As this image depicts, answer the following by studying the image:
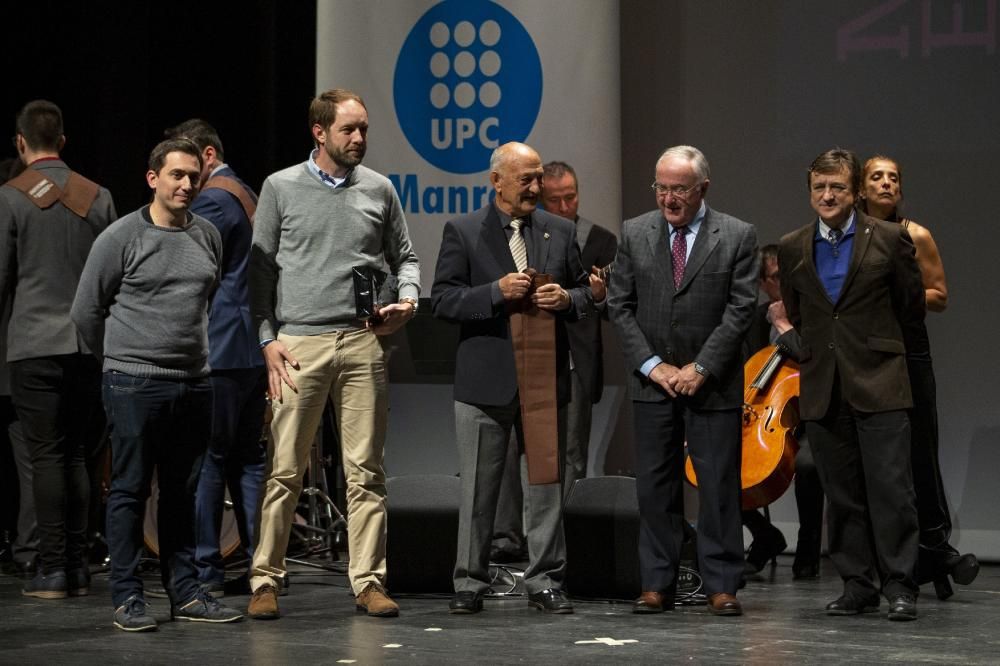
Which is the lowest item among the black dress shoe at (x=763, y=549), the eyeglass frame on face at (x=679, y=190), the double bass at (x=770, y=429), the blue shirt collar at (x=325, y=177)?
the black dress shoe at (x=763, y=549)

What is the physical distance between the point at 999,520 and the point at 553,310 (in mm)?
2818

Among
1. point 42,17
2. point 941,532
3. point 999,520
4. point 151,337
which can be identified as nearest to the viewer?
point 151,337

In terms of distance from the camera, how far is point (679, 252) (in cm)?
534

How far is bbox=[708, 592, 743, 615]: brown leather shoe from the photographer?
5.19 meters

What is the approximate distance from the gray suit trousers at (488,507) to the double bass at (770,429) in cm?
91

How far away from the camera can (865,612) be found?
17.3ft

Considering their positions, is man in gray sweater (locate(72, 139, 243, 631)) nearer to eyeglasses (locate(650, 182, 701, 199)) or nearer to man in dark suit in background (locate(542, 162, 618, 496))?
eyeglasses (locate(650, 182, 701, 199))

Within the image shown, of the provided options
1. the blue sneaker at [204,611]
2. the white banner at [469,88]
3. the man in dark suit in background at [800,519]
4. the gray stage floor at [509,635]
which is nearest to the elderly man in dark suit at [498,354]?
the gray stage floor at [509,635]

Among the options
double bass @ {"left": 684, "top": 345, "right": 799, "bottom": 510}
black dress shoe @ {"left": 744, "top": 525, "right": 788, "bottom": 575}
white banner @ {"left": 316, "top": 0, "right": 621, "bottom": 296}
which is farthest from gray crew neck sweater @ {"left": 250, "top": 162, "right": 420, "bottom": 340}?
black dress shoe @ {"left": 744, "top": 525, "right": 788, "bottom": 575}

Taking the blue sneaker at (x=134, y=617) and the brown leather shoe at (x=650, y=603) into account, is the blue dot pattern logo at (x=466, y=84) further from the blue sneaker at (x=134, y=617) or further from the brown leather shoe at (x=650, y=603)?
the blue sneaker at (x=134, y=617)

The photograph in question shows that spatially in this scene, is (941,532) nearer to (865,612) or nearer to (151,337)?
(865,612)

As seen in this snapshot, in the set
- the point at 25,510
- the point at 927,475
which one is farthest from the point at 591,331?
the point at 25,510

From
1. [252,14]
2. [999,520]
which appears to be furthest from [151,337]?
[999,520]

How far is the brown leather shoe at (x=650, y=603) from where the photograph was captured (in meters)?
5.22
